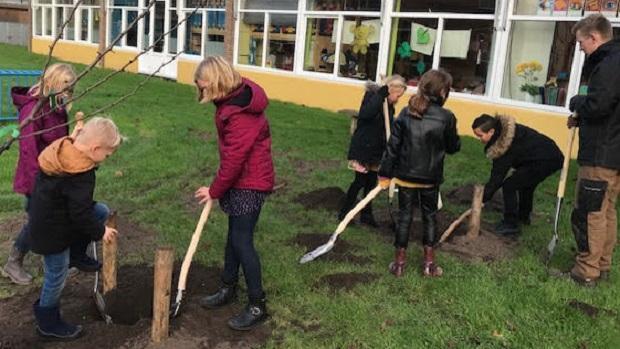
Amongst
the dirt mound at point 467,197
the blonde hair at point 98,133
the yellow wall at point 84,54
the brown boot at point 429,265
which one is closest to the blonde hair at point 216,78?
the blonde hair at point 98,133

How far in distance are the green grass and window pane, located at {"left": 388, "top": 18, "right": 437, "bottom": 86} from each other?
3.90 m

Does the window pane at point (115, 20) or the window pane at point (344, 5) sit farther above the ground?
the window pane at point (344, 5)

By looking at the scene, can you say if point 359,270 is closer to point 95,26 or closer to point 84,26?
point 95,26

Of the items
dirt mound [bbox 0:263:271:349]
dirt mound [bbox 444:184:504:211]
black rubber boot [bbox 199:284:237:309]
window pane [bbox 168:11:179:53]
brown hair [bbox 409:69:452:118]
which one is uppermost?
window pane [bbox 168:11:179:53]

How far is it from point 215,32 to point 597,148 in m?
15.5

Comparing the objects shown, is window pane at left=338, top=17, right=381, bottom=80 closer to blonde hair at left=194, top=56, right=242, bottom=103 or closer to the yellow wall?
blonde hair at left=194, top=56, right=242, bottom=103

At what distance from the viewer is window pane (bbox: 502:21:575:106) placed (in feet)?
35.1

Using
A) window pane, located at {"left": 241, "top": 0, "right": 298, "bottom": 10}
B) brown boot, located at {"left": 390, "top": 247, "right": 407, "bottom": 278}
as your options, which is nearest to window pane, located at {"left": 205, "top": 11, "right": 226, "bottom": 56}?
window pane, located at {"left": 241, "top": 0, "right": 298, "bottom": 10}

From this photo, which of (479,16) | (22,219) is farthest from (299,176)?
(479,16)

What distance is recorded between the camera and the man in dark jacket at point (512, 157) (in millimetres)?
5887

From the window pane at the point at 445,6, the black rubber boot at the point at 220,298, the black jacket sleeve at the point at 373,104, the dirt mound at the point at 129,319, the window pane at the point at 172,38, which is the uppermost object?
the window pane at the point at 445,6

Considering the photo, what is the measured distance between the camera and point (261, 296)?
4004 mm

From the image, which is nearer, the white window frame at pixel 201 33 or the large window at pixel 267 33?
the large window at pixel 267 33

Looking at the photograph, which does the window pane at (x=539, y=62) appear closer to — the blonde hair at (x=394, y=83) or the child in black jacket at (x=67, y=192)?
the blonde hair at (x=394, y=83)
